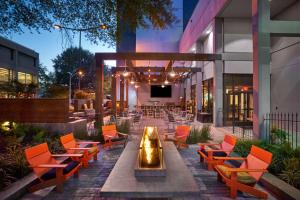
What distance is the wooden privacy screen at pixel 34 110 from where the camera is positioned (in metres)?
9.29

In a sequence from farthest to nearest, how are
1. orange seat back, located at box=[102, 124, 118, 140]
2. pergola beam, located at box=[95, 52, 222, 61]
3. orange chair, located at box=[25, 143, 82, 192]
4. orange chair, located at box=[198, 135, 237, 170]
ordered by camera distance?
pergola beam, located at box=[95, 52, 222, 61] < orange seat back, located at box=[102, 124, 118, 140] < orange chair, located at box=[198, 135, 237, 170] < orange chair, located at box=[25, 143, 82, 192]

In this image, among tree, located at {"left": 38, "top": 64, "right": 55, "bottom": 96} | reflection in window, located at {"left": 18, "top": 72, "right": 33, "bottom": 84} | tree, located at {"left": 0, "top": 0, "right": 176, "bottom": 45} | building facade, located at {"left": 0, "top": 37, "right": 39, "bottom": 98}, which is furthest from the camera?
tree, located at {"left": 38, "top": 64, "right": 55, "bottom": 96}

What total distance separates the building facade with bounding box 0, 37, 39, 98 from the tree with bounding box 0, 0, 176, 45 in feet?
63.8

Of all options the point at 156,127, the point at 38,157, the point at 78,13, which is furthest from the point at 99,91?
the point at 38,157

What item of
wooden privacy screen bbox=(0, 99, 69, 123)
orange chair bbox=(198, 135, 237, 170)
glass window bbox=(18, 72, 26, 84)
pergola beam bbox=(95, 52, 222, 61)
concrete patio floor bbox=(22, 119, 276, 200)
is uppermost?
glass window bbox=(18, 72, 26, 84)

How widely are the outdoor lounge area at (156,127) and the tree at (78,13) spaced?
22 mm

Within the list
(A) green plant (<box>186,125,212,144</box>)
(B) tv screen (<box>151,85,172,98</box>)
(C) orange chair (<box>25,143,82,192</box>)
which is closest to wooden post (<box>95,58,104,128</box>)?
(A) green plant (<box>186,125,212,144</box>)

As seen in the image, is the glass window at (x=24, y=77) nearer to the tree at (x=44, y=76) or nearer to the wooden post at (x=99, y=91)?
the tree at (x=44, y=76)

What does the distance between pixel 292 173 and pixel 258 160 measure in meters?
0.71

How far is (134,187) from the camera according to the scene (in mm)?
3201

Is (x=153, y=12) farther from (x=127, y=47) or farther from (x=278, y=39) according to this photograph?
(x=127, y=47)

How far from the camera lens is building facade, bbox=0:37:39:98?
24.4 meters

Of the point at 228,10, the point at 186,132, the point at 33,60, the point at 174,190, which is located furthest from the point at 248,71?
the point at 33,60

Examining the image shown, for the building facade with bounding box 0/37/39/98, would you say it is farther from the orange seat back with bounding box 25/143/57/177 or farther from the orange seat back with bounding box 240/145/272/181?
the orange seat back with bounding box 240/145/272/181
